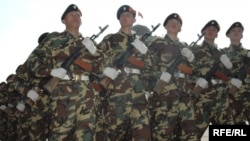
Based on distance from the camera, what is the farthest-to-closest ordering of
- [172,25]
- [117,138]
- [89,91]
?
[172,25] → [117,138] → [89,91]

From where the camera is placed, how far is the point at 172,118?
7.21m

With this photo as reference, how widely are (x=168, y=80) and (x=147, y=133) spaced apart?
1.23 meters

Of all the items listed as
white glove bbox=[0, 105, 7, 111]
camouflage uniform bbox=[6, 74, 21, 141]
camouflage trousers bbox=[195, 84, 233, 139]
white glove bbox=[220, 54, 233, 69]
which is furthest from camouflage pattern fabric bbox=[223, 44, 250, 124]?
white glove bbox=[0, 105, 7, 111]

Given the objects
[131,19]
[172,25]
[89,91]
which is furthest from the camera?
[172,25]

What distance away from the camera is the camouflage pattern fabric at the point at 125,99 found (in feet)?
21.7

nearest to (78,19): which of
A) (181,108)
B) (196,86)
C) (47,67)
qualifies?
(47,67)

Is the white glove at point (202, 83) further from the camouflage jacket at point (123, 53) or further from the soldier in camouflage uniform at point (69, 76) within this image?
the soldier in camouflage uniform at point (69, 76)

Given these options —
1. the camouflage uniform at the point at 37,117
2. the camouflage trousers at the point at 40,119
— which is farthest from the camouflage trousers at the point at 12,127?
the camouflage trousers at the point at 40,119

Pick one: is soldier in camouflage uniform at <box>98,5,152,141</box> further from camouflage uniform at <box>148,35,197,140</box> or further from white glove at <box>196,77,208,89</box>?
white glove at <box>196,77,208,89</box>

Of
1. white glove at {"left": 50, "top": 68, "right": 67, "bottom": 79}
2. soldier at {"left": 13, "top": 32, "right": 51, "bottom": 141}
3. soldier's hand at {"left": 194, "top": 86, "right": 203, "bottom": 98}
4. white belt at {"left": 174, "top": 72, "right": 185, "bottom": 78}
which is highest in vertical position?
white belt at {"left": 174, "top": 72, "right": 185, "bottom": 78}

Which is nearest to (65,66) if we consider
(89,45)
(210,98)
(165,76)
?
(89,45)

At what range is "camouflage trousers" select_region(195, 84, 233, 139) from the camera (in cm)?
814

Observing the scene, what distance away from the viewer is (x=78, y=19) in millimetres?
6574

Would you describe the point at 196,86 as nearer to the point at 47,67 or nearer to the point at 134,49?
the point at 134,49
